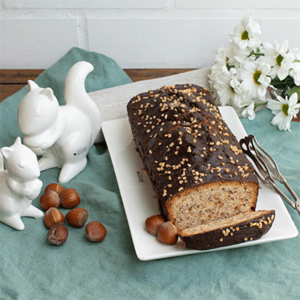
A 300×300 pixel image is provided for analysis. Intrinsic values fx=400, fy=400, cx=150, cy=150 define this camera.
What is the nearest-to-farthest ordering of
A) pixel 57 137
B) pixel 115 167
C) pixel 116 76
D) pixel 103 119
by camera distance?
pixel 57 137 → pixel 115 167 → pixel 103 119 → pixel 116 76

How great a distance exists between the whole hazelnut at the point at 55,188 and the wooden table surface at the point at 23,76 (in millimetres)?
1172

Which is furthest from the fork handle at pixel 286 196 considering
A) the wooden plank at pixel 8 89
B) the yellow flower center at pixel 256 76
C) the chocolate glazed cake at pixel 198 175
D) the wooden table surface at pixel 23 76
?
the wooden plank at pixel 8 89

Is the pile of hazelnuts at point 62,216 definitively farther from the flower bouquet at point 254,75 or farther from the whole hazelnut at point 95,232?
the flower bouquet at point 254,75

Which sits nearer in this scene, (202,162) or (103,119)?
(202,162)

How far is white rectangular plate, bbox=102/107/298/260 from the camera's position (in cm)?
168

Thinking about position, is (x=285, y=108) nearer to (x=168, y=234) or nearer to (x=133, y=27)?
(x=168, y=234)

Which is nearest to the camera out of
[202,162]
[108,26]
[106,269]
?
[106,269]

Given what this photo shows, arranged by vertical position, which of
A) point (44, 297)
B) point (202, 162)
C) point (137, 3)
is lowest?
point (44, 297)

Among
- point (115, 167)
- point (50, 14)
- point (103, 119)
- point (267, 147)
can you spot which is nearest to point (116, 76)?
point (103, 119)

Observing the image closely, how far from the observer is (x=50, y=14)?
2990 millimetres

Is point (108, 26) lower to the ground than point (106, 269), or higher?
higher

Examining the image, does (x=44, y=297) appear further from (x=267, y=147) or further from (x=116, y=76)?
(x=116, y=76)

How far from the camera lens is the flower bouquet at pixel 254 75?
7.71 ft

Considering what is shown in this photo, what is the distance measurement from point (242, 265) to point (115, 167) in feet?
2.66
